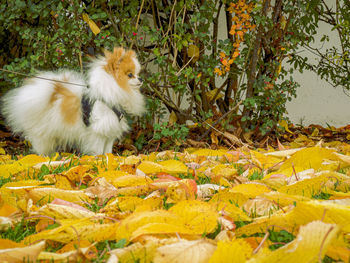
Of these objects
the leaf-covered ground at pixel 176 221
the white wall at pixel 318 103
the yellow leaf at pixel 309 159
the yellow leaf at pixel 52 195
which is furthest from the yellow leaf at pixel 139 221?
the white wall at pixel 318 103

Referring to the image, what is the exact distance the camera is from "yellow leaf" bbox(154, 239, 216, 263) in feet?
1.81

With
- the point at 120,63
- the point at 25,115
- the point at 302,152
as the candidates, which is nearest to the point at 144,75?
the point at 120,63

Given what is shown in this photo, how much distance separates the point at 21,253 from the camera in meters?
0.59

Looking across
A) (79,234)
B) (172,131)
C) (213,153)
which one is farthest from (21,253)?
(172,131)

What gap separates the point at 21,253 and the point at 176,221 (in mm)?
291

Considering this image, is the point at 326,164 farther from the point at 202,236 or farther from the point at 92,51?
the point at 92,51

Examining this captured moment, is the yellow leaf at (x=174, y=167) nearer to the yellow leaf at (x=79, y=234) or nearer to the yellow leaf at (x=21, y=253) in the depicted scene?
the yellow leaf at (x=79, y=234)

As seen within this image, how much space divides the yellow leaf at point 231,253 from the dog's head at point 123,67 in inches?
98.1

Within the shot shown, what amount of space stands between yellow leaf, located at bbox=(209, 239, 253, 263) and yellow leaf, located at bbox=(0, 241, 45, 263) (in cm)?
28

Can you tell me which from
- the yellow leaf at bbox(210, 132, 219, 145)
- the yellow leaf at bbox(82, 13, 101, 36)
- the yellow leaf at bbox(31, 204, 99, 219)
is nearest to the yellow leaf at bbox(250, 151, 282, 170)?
the yellow leaf at bbox(31, 204, 99, 219)

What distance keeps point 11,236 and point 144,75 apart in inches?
104

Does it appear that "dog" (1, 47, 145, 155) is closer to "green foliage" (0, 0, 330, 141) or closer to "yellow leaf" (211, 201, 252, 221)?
"green foliage" (0, 0, 330, 141)

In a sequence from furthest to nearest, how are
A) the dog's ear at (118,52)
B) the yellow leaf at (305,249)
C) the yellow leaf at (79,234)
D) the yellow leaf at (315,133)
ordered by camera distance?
1. the yellow leaf at (315,133)
2. the dog's ear at (118,52)
3. the yellow leaf at (79,234)
4. the yellow leaf at (305,249)

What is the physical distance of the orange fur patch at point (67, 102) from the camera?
2908 millimetres
